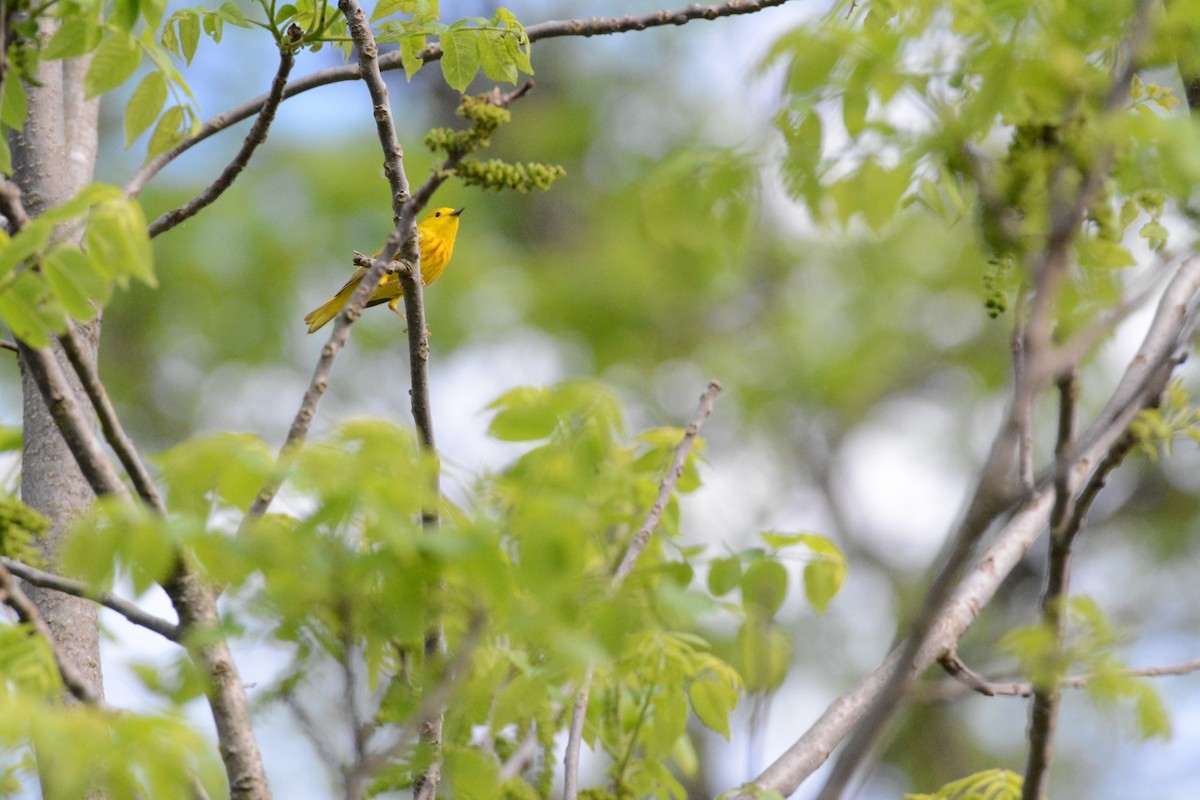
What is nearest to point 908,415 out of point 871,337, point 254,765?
point 871,337

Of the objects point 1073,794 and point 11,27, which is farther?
point 1073,794

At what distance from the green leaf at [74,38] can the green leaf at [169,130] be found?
16.7 inches

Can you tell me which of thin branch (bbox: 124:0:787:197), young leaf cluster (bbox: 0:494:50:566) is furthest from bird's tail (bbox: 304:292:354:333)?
young leaf cluster (bbox: 0:494:50:566)

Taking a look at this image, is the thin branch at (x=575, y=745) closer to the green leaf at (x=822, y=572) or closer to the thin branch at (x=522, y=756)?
the thin branch at (x=522, y=756)

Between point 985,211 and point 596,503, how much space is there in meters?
1.15

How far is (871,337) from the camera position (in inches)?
480

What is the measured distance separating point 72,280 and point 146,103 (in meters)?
0.71

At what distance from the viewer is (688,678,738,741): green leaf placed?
261cm

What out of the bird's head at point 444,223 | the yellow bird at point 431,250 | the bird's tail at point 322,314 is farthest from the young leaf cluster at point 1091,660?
the bird's tail at point 322,314

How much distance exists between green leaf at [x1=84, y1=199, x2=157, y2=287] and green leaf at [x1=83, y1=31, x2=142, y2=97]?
43 centimetres

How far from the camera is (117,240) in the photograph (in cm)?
165

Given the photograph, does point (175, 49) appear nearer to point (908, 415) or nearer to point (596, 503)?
point (596, 503)

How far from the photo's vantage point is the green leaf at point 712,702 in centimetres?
261

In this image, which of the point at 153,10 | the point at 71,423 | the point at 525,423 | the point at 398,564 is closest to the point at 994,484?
the point at 398,564
